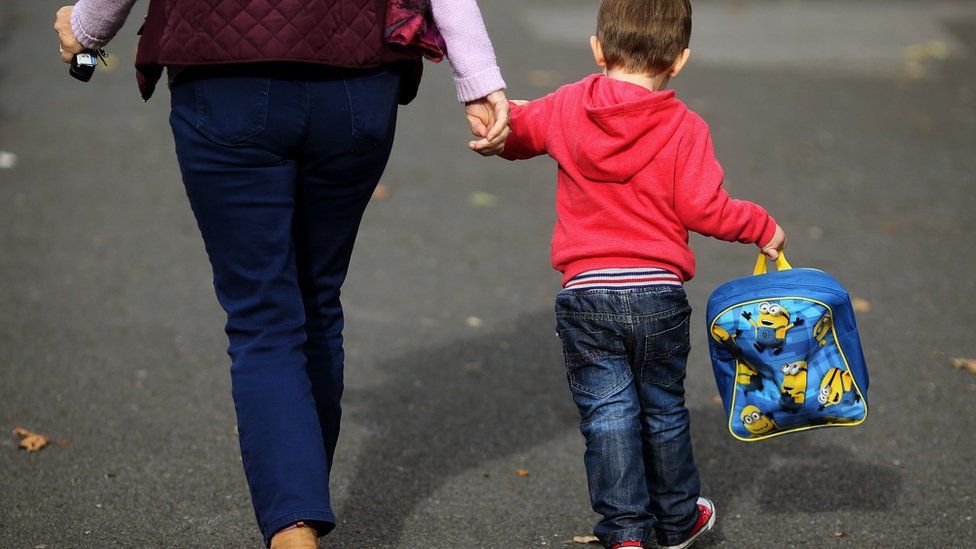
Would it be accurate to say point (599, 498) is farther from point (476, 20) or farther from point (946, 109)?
point (946, 109)

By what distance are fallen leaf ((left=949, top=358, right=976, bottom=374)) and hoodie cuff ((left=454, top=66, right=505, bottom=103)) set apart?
2.89m

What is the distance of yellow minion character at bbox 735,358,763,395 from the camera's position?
123 inches

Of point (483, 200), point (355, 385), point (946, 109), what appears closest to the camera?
point (355, 385)

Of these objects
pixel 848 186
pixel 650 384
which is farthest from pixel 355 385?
pixel 848 186

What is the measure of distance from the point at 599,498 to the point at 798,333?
65 centimetres

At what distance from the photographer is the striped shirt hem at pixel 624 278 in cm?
292

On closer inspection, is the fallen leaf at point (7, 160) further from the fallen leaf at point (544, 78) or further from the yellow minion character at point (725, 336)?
the yellow minion character at point (725, 336)

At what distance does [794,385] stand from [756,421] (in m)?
0.17

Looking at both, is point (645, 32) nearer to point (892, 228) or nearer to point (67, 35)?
point (67, 35)

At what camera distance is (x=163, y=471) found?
3.80m

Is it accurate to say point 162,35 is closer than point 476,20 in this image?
Yes

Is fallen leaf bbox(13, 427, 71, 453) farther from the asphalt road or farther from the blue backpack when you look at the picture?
the blue backpack

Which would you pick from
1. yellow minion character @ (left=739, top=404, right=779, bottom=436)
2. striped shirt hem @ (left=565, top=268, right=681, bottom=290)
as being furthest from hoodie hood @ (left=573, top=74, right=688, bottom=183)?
yellow minion character @ (left=739, top=404, right=779, bottom=436)

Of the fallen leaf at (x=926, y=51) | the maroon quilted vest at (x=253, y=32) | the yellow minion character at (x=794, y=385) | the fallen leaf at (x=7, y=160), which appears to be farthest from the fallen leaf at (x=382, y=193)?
the fallen leaf at (x=926, y=51)
